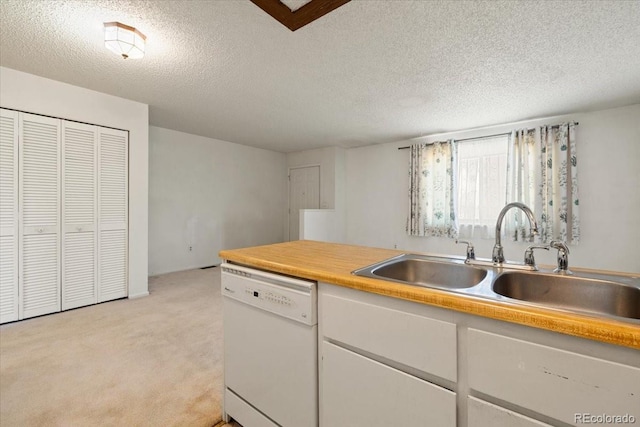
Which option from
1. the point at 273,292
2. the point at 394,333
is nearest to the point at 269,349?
the point at 273,292

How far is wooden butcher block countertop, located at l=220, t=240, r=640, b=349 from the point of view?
0.61 m

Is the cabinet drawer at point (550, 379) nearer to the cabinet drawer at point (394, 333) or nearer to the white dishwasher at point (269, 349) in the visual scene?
the cabinet drawer at point (394, 333)

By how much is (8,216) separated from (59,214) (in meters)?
0.35

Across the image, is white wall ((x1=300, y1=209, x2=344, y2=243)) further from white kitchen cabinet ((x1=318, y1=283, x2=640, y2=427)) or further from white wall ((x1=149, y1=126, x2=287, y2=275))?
white kitchen cabinet ((x1=318, y1=283, x2=640, y2=427))

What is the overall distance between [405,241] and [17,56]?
17.7 feet

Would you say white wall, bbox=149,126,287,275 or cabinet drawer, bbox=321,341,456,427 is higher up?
white wall, bbox=149,126,287,275

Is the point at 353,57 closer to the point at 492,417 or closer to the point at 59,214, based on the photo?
the point at 492,417

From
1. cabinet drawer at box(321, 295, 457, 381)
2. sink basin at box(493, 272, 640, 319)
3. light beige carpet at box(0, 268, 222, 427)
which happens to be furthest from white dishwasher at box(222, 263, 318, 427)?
sink basin at box(493, 272, 640, 319)

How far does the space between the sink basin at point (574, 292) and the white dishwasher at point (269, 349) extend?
30.0 inches

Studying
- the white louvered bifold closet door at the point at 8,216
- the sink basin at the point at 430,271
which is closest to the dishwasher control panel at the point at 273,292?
the sink basin at the point at 430,271

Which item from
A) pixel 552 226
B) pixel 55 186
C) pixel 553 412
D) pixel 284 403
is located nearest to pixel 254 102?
pixel 55 186

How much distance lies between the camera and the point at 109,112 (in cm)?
312

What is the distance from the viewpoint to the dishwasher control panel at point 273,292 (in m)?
1.10

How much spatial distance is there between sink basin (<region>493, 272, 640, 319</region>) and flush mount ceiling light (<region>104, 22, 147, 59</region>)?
2703 mm
